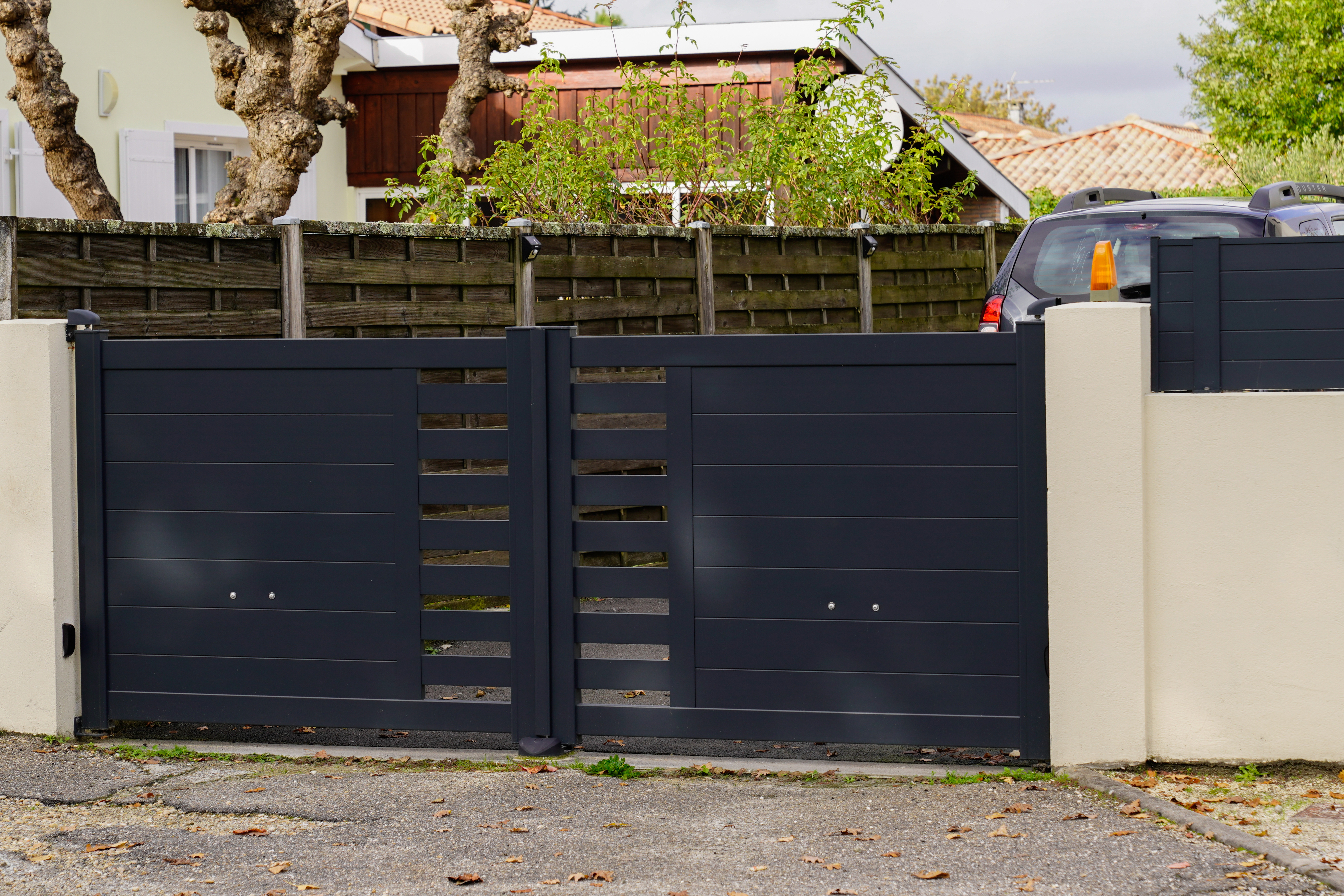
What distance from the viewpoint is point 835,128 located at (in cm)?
1238

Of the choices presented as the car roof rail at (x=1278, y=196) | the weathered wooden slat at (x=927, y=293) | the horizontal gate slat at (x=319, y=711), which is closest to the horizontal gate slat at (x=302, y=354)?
the horizontal gate slat at (x=319, y=711)

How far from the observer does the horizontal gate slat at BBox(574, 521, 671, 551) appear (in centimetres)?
537

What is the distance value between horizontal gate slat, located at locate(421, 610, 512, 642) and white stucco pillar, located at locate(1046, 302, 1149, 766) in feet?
6.82

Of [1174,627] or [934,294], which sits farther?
[934,294]

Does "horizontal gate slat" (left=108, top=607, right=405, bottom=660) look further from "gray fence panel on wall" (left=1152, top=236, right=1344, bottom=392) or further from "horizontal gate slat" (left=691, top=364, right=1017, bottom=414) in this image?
"gray fence panel on wall" (left=1152, top=236, right=1344, bottom=392)

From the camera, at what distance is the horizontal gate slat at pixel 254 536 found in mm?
5551

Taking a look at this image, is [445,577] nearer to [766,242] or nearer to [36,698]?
[36,698]

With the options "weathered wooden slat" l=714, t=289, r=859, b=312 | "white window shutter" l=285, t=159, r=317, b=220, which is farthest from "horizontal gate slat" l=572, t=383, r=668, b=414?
"white window shutter" l=285, t=159, r=317, b=220

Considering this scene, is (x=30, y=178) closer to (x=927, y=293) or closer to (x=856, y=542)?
(x=927, y=293)

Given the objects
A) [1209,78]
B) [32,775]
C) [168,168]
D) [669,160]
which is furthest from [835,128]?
[1209,78]

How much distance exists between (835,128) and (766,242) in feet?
9.57

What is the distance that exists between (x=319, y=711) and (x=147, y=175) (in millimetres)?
10000

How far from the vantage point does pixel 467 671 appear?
5.51 m

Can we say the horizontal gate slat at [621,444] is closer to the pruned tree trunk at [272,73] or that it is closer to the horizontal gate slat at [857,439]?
the horizontal gate slat at [857,439]
